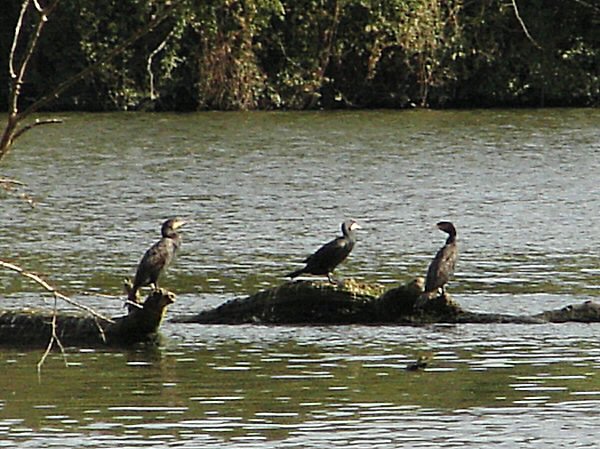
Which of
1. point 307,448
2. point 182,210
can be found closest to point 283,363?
point 307,448

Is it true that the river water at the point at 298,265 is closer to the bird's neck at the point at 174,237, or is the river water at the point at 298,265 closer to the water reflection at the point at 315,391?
the water reflection at the point at 315,391

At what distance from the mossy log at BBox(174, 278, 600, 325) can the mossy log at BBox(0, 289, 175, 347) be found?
1.00 metres

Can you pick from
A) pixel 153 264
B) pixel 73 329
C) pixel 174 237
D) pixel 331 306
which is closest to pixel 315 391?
pixel 73 329

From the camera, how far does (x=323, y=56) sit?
138ft

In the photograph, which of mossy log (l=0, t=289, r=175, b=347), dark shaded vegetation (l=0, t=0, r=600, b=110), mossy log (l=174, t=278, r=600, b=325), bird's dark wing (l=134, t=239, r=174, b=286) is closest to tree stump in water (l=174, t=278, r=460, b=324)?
mossy log (l=174, t=278, r=600, b=325)

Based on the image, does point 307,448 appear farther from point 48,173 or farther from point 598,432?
point 48,173

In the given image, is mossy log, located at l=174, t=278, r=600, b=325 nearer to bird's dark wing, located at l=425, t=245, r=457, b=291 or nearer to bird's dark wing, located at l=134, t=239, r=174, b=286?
bird's dark wing, located at l=425, t=245, r=457, b=291

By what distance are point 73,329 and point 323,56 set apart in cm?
2984

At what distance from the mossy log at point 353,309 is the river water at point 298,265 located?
119 millimetres

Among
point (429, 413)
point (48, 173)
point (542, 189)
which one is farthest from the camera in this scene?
point (48, 173)

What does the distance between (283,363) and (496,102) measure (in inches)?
1220

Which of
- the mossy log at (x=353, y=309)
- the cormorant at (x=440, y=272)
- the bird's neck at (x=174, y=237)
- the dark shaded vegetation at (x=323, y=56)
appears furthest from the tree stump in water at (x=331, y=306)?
the dark shaded vegetation at (x=323, y=56)

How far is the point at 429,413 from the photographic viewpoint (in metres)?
10.3

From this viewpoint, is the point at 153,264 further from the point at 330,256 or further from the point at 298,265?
the point at 298,265
